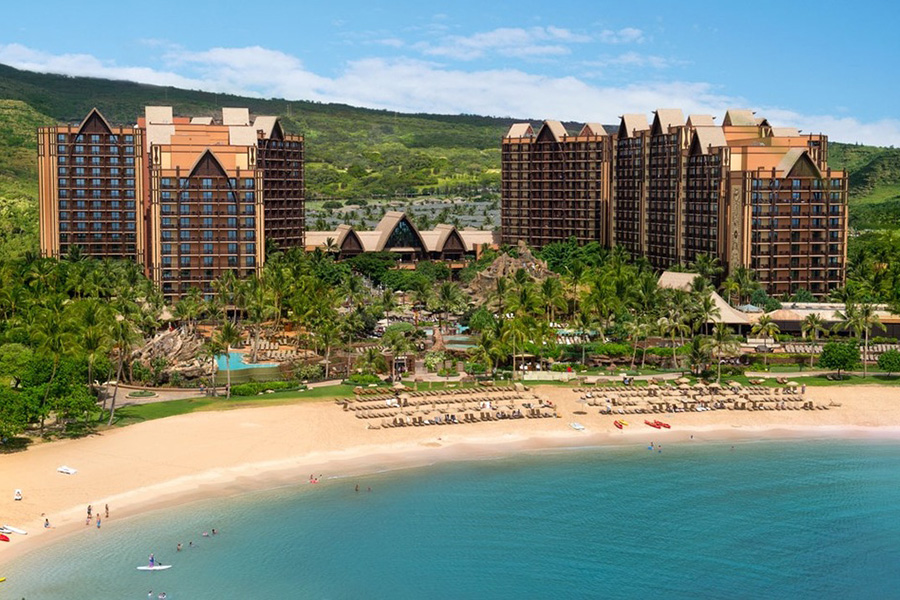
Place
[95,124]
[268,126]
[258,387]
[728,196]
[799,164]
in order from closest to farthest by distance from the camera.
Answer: [258,387], [799,164], [728,196], [95,124], [268,126]

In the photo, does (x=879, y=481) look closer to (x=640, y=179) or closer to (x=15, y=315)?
(x=15, y=315)

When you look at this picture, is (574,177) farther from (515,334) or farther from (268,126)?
(515,334)

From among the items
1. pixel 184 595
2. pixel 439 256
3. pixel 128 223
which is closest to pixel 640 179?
pixel 439 256

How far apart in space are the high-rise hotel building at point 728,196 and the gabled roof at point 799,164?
123 mm

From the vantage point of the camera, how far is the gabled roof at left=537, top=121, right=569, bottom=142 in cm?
19725

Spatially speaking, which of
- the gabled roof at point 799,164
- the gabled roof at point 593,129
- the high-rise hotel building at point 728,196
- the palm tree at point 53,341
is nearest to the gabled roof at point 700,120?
the high-rise hotel building at point 728,196

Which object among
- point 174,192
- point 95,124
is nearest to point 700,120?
point 174,192

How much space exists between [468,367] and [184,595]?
174 feet

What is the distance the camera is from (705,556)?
7381cm

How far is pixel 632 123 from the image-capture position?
616 feet

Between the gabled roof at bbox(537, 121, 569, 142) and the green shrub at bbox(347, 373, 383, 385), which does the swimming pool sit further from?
the gabled roof at bbox(537, 121, 569, 142)

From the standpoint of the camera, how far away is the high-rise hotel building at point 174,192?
150 meters

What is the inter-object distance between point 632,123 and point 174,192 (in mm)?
74365

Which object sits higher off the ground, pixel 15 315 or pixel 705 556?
pixel 15 315
